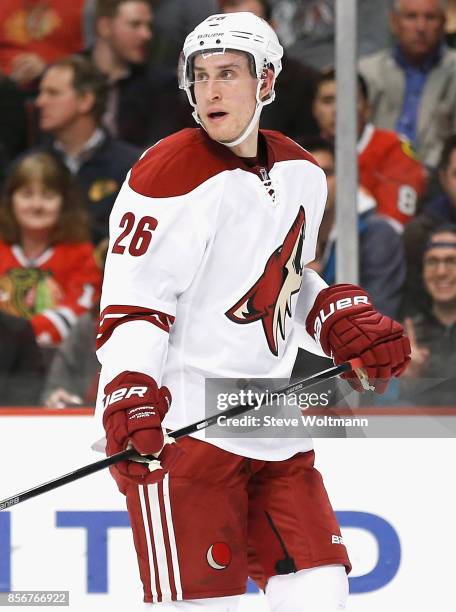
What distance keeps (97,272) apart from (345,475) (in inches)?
45.7

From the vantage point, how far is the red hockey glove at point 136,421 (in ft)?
5.93

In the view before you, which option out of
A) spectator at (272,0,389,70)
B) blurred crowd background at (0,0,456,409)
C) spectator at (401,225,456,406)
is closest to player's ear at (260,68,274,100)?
spectator at (401,225,456,406)

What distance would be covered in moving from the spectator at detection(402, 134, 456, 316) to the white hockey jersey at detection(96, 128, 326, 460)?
1410mm

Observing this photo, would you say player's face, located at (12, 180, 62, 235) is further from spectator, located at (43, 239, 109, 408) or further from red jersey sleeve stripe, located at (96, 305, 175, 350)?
red jersey sleeve stripe, located at (96, 305, 175, 350)

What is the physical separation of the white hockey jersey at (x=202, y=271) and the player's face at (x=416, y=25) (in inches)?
60.7

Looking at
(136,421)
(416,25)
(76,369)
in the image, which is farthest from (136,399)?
(416,25)

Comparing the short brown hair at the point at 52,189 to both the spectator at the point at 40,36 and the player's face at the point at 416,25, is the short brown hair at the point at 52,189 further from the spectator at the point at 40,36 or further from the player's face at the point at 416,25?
the player's face at the point at 416,25

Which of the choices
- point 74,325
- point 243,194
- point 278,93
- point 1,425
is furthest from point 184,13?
point 243,194

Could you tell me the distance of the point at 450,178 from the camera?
11.5ft

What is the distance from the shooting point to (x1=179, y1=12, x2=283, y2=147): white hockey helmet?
200cm

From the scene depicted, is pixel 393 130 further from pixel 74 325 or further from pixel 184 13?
pixel 74 325

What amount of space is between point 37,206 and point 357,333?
5.85ft

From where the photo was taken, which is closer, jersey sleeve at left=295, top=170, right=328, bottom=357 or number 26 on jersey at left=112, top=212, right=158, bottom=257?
number 26 on jersey at left=112, top=212, right=158, bottom=257

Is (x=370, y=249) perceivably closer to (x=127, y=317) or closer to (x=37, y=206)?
(x=37, y=206)
